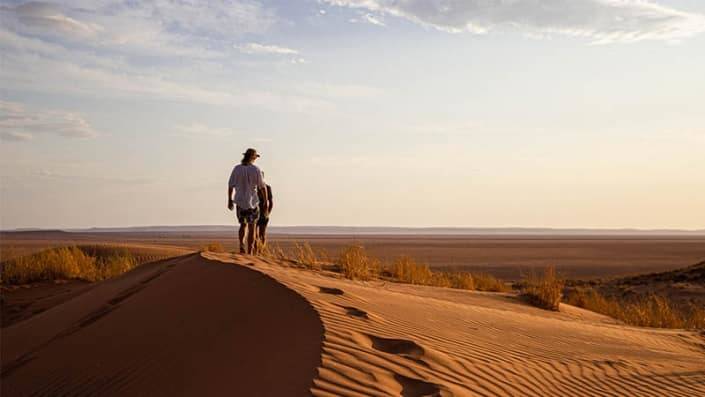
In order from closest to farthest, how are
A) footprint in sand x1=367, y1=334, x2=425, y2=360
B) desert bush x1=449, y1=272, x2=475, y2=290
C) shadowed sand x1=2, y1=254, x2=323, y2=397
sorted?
shadowed sand x1=2, y1=254, x2=323, y2=397, footprint in sand x1=367, y1=334, x2=425, y2=360, desert bush x1=449, y1=272, x2=475, y2=290

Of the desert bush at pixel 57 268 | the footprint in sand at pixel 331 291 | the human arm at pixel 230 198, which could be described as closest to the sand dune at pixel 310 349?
the footprint in sand at pixel 331 291

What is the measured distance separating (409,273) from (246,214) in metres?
4.16

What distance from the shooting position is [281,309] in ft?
20.6

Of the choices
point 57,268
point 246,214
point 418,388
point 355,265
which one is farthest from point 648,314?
point 57,268

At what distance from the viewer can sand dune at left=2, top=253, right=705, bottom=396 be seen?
4.90 metres

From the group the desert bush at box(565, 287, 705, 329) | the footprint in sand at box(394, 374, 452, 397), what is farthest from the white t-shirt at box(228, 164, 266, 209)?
the footprint in sand at box(394, 374, 452, 397)

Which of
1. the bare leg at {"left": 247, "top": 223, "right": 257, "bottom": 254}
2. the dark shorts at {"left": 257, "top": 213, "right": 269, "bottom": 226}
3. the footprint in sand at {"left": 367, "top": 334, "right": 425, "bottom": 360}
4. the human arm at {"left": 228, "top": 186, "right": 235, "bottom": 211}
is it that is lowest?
the footprint in sand at {"left": 367, "top": 334, "right": 425, "bottom": 360}

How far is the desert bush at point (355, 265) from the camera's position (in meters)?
12.6

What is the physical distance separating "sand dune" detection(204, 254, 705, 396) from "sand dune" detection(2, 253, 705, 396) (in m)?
0.02

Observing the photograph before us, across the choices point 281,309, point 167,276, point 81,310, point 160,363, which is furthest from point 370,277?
point 160,363

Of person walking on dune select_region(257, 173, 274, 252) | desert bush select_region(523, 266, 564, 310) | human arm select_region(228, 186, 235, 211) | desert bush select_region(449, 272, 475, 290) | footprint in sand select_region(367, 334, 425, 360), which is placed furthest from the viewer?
desert bush select_region(449, 272, 475, 290)

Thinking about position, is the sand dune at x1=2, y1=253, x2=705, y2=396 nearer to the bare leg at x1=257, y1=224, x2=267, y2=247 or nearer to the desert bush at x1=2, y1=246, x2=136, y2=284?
the bare leg at x1=257, y1=224, x2=267, y2=247

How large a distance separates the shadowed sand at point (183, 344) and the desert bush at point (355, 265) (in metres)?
3.94

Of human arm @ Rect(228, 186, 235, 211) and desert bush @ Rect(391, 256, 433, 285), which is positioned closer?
human arm @ Rect(228, 186, 235, 211)
